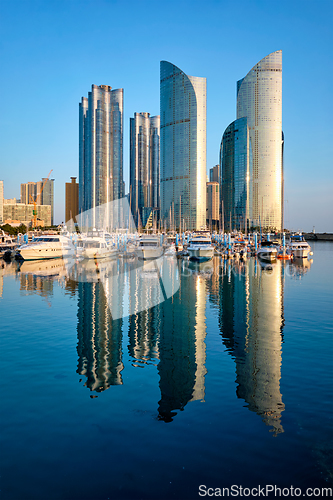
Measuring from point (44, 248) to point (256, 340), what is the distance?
1877 inches

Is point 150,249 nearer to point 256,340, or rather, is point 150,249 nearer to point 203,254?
point 203,254

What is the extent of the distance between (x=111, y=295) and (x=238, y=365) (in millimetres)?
15356

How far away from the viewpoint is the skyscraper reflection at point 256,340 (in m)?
11.1

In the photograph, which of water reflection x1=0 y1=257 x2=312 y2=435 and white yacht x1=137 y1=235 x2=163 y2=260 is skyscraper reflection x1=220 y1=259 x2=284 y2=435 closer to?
water reflection x1=0 y1=257 x2=312 y2=435

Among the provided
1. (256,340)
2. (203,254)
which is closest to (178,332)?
(256,340)

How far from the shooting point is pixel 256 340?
1714 cm

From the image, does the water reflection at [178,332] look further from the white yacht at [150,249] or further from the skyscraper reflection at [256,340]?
the white yacht at [150,249]

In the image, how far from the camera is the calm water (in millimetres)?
7746

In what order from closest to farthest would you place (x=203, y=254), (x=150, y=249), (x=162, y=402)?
(x=162, y=402)
(x=203, y=254)
(x=150, y=249)

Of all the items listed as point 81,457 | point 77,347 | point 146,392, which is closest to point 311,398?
point 146,392

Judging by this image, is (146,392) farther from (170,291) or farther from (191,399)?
(170,291)

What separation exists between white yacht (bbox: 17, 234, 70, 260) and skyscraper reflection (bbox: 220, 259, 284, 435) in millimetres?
34637

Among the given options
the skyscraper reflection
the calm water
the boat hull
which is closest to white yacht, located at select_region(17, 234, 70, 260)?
the boat hull

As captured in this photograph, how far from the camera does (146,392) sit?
1159 centimetres
